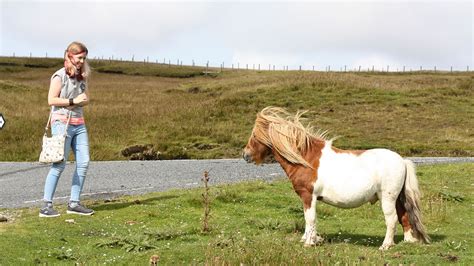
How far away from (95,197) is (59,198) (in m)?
0.86

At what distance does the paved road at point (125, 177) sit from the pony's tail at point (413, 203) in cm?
799

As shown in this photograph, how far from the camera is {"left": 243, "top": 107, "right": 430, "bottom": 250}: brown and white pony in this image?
30.6 ft

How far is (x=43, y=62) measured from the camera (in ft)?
366

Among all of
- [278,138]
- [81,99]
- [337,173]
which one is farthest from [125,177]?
[337,173]

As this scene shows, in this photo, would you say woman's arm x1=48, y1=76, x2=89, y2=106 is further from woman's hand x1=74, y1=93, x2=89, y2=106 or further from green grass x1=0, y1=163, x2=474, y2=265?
green grass x1=0, y1=163, x2=474, y2=265

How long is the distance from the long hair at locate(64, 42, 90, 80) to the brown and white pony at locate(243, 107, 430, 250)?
366cm

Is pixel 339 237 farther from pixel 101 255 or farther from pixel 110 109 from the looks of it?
pixel 110 109

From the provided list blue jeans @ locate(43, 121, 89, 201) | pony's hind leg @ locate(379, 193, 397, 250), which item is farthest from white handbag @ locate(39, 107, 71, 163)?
pony's hind leg @ locate(379, 193, 397, 250)

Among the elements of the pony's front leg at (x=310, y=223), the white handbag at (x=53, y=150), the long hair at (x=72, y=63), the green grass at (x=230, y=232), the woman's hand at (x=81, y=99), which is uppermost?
the long hair at (x=72, y=63)

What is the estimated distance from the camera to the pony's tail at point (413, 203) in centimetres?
953

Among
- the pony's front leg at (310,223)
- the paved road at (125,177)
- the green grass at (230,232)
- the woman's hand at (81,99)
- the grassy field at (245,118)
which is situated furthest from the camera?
the grassy field at (245,118)

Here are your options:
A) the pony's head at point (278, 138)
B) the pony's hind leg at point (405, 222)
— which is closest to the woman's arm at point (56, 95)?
the pony's head at point (278, 138)

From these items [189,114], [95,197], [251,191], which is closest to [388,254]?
[251,191]

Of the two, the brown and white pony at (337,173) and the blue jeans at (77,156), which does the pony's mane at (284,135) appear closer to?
the brown and white pony at (337,173)
